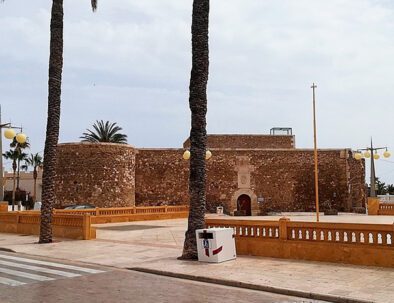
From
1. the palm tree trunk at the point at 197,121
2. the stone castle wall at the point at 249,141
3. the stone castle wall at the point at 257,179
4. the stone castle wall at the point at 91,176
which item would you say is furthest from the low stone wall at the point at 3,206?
the stone castle wall at the point at 249,141

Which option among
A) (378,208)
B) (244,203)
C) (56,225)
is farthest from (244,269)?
(244,203)

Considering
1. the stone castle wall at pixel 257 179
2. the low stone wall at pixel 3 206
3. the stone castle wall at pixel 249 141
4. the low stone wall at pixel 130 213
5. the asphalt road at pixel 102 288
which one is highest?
the stone castle wall at pixel 249 141

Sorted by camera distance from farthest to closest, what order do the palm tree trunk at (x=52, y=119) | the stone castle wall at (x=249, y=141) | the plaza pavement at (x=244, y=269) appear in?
the stone castle wall at (x=249, y=141) → the palm tree trunk at (x=52, y=119) → the plaza pavement at (x=244, y=269)

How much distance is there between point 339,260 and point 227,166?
28.8 meters

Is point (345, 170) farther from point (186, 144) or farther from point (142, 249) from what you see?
point (142, 249)

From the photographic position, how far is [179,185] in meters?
39.2

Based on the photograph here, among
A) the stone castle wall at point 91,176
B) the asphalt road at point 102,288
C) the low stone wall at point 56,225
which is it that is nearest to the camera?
the asphalt road at point 102,288

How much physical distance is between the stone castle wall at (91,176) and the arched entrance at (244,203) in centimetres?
964

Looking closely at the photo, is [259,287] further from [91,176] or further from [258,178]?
[258,178]

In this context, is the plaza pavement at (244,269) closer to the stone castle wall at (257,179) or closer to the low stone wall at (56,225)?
the low stone wall at (56,225)

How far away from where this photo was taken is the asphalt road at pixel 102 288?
804cm

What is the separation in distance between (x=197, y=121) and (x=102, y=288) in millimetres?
5283

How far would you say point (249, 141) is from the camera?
45938mm

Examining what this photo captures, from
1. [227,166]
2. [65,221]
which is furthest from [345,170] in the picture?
[65,221]
